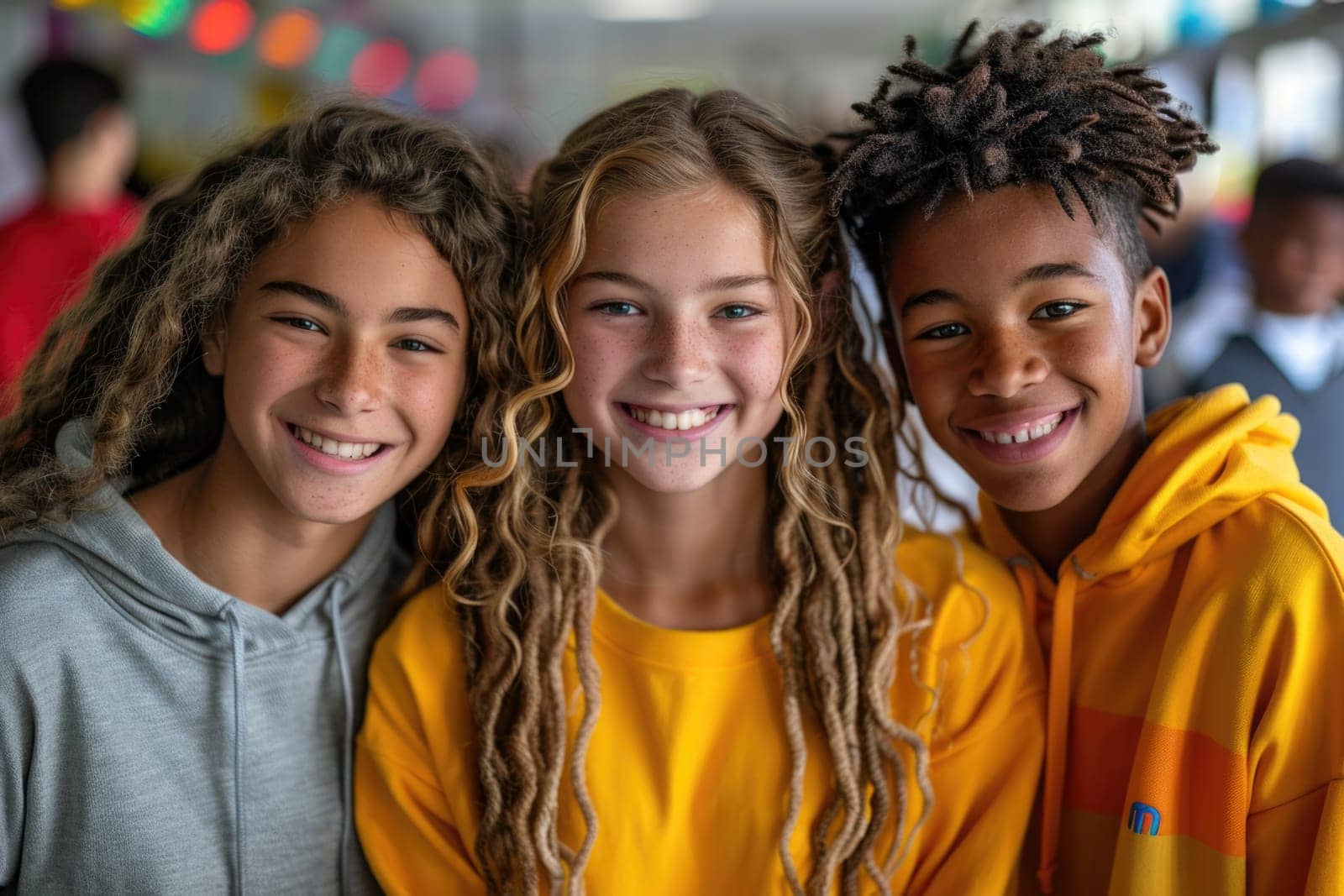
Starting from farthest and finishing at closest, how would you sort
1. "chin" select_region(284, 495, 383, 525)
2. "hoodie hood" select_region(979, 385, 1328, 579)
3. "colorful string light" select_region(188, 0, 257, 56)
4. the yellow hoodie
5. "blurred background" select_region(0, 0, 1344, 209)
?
"colorful string light" select_region(188, 0, 257, 56) < "blurred background" select_region(0, 0, 1344, 209) < "chin" select_region(284, 495, 383, 525) < "hoodie hood" select_region(979, 385, 1328, 579) < the yellow hoodie

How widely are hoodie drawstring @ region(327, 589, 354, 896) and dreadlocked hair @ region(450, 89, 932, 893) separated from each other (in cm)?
17

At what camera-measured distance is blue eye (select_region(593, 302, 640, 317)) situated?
1.48 meters

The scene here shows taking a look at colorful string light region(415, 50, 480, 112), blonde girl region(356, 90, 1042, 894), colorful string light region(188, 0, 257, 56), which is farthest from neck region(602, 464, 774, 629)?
colorful string light region(415, 50, 480, 112)

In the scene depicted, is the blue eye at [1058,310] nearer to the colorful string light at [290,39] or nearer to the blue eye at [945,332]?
the blue eye at [945,332]

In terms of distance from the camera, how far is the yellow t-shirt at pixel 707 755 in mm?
1436

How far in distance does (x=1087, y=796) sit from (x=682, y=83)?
1103mm

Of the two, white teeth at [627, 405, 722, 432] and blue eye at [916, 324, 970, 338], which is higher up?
blue eye at [916, 324, 970, 338]

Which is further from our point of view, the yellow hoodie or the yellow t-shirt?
the yellow t-shirt

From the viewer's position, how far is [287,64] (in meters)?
5.57

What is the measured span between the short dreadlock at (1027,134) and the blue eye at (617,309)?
294 millimetres

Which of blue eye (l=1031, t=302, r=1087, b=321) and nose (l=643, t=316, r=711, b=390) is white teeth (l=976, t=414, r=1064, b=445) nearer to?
blue eye (l=1031, t=302, r=1087, b=321)

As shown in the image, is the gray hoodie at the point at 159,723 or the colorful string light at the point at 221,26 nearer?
the gray hoodie at the point at 159,723

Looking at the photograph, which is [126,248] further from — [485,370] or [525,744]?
[525,744]

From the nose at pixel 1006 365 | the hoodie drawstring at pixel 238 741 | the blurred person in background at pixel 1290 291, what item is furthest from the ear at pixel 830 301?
the blurred person in background at pixel 1290 291
